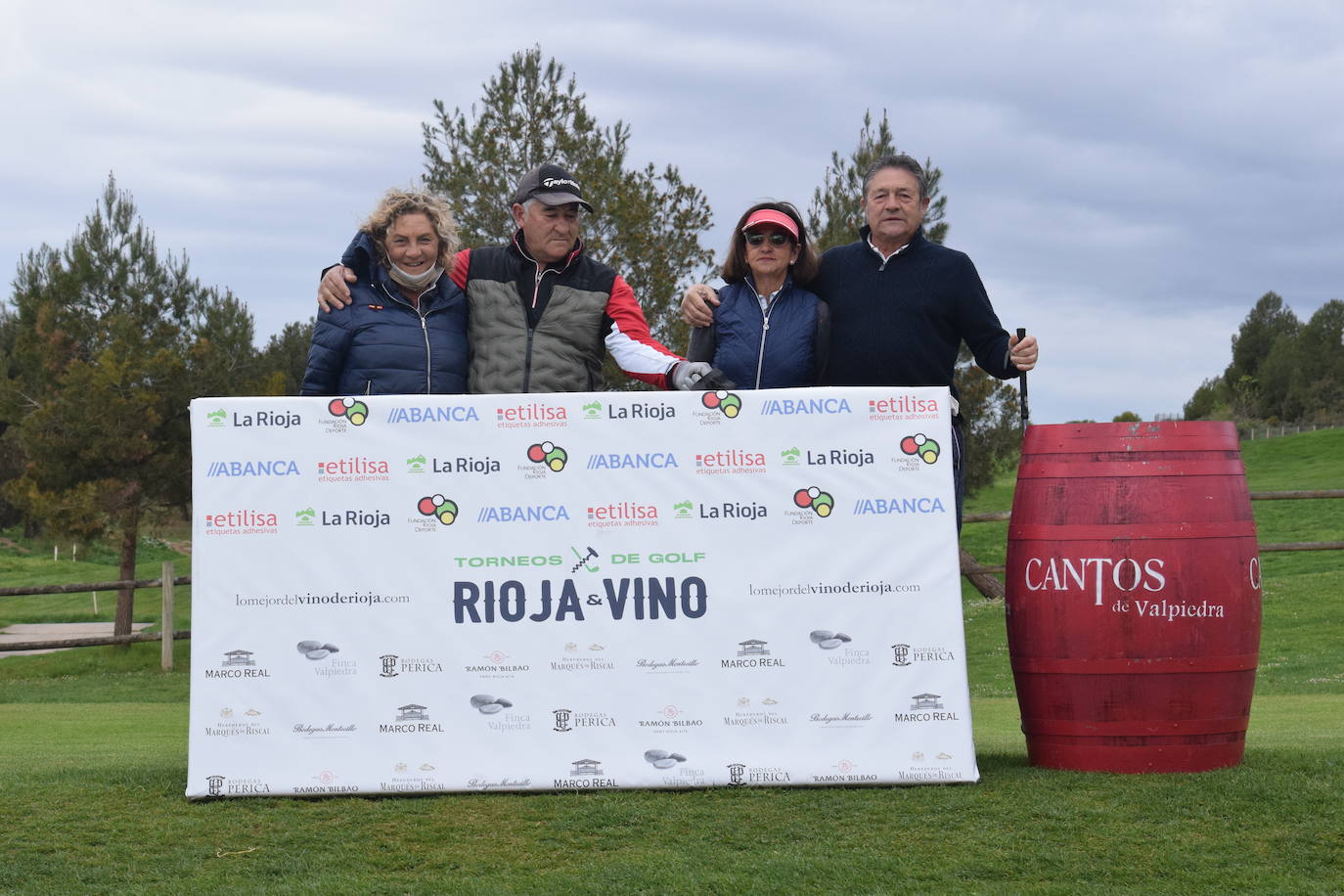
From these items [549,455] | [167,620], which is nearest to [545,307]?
[549,455]

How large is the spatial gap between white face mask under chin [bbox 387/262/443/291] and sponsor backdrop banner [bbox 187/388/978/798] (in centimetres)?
62

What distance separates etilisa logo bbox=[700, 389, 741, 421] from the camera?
457cm

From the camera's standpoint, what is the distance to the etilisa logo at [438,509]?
4.55 m

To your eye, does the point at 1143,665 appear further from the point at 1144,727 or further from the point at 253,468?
the point at 253,468

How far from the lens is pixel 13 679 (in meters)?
18.0

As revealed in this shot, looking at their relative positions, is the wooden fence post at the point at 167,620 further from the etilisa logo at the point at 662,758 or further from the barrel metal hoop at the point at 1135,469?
the barrel metal hoop at the point at 1135,469

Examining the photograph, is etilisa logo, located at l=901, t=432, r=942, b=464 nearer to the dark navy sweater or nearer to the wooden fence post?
the dark navy sweater

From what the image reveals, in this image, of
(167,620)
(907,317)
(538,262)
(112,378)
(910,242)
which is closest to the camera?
(907,317)

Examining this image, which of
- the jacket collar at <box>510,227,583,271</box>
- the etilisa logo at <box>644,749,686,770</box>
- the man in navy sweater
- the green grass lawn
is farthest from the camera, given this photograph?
the jacket collar at <box>510,227,583,271</box>

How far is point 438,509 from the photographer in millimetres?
4555

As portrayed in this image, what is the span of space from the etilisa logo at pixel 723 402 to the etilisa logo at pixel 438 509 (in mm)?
931

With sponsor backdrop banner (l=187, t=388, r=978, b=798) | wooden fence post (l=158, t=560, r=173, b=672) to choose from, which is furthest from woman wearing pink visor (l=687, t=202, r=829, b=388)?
wooden fence post (l=158, t=560, r=173, b=672)

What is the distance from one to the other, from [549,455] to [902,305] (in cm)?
144

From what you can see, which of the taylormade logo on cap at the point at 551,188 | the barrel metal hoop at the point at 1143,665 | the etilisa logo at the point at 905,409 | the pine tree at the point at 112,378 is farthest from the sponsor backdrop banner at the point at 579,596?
the pine tree at the point at 112,378
